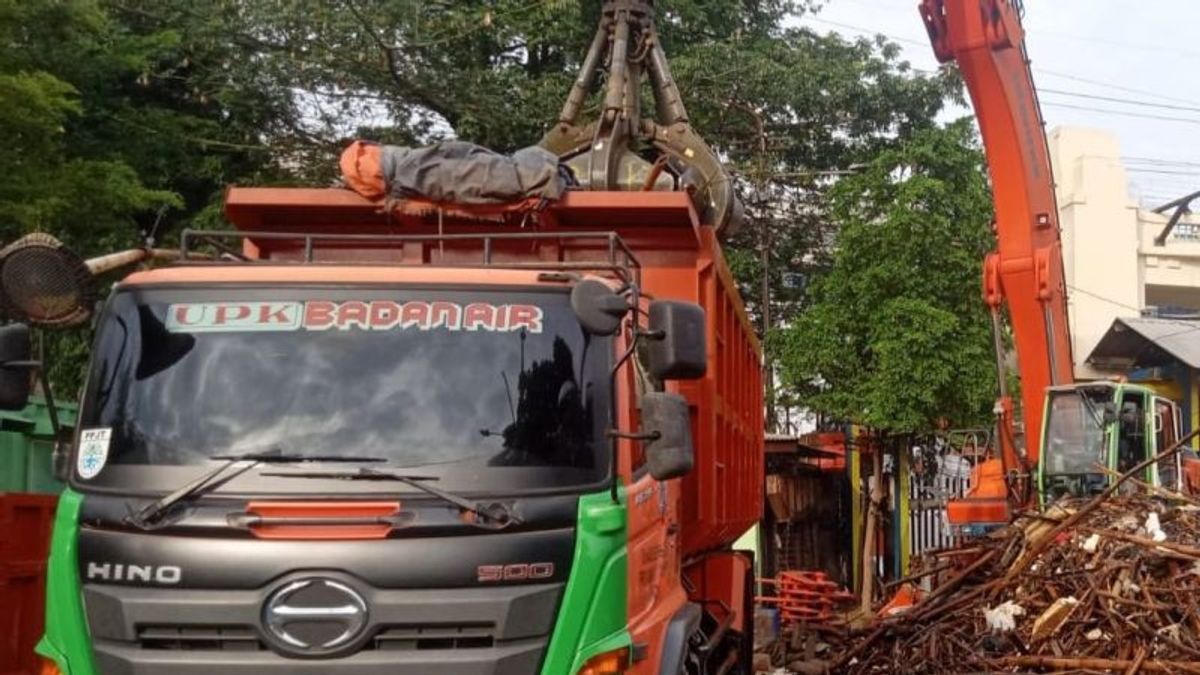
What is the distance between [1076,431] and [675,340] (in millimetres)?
9743

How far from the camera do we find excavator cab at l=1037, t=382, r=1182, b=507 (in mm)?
13148

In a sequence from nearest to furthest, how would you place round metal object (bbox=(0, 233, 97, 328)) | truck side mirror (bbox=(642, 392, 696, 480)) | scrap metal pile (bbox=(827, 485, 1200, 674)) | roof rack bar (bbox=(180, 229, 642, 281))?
truck side mirror (bbox=(642, 392, 696, 480))
round metal object (bbox=(0, 233, 97, 328))
roof rack bar (bbox=(180, 229, 642, 281))
scrap metal pile (bbox=(827, 485, 1200, 674))

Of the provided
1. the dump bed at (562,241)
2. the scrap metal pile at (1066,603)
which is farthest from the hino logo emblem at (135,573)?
the scrap metal pile at (1066,603)

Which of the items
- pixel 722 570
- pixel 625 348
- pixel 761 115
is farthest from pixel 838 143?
pixel 625 348

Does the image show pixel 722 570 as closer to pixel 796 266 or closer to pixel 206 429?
pixel 206 429

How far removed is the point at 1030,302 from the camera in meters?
13.4

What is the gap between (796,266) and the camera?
20594mm

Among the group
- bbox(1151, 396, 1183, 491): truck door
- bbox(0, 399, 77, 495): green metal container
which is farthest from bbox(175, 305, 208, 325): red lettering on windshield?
bbox(1151, 396, 1183, 491): truck door

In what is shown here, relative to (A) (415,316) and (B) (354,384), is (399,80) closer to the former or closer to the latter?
(A) (415,316)

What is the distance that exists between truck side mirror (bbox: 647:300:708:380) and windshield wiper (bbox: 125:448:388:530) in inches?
40.6

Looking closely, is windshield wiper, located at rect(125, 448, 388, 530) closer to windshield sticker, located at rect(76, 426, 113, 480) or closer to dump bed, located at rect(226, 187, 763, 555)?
windshield sticker, located at rect(76, 426, 113, 480)

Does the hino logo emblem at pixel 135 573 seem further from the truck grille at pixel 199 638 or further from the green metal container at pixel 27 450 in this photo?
the green metal container at pixel 27 450

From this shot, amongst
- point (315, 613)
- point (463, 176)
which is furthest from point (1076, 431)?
point (315, 613)

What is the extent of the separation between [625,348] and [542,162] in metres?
1.60
